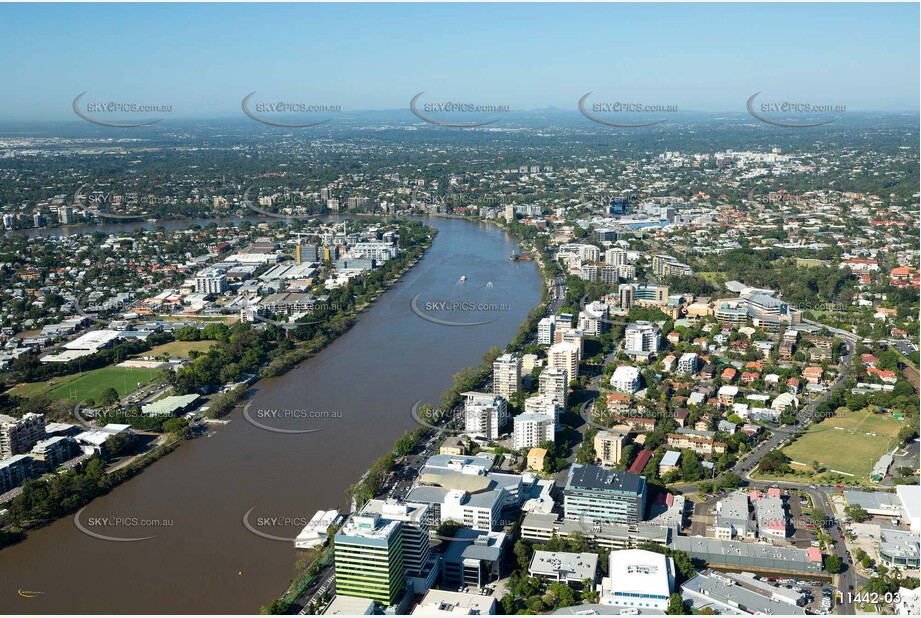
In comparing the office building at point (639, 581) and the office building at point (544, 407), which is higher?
the office building at point (544, 407)

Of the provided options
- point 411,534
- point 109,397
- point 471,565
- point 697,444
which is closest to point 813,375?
point 697,444

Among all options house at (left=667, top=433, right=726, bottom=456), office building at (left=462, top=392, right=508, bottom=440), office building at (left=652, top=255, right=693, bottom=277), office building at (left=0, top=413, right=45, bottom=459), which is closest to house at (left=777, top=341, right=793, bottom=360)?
house at (left=667, top=433, right=726, bottom=456)

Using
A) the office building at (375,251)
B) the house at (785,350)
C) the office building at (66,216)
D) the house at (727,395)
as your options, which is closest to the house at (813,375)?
the house at (785,350)

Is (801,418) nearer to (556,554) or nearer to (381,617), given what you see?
(556,554)

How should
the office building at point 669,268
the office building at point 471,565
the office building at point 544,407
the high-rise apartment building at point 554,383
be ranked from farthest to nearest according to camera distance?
the office building at point 669,268 → the high-rise apartment building at point 554,383 → the office building at point 544,407 → the office building at point 471,565

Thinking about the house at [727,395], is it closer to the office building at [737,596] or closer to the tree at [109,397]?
the office building at [737,596]

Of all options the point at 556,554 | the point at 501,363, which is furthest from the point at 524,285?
the point at 556,554
